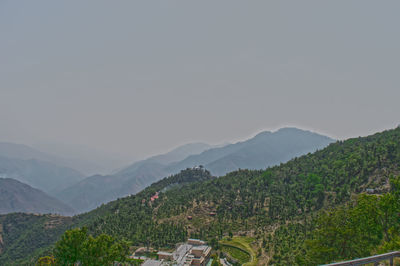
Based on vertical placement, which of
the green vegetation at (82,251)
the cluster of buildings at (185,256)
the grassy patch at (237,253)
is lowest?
the grassy patch at (237,253)

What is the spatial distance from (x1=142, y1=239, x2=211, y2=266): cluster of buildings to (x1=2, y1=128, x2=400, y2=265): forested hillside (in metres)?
4.62

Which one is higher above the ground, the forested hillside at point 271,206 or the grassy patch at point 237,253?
the forested hillside at point 271,206

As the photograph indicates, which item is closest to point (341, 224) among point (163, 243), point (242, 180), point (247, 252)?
point (247, 252)

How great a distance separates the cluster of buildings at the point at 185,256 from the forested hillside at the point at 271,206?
4.62m

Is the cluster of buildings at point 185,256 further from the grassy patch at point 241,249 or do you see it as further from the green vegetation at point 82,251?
the green vegetation at point 82,251

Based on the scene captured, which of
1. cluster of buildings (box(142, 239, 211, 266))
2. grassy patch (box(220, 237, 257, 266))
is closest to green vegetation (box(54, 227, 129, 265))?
cluster of buildings (box(142, 239, 211, 266))

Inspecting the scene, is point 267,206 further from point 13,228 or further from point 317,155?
point 13,228

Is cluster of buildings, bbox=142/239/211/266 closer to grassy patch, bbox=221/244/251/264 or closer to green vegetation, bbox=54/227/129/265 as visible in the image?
grassy patch, bbox=221/244/251/264

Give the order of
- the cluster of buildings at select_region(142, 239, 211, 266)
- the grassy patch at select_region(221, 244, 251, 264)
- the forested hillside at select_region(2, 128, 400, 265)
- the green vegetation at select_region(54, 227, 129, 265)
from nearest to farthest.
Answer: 1. the green vegetation at select_region(54, 227, 129, 265)
2. the cluster of buildings at select_region(142, 239, 211, 266)
3. the grassy patch at select_region(221, 244, 251, 264)
4. the forested hillside at select_region(2, 128, 400, 265)

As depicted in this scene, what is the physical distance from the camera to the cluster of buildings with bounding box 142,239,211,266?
3547cm

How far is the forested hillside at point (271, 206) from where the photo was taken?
4312cm

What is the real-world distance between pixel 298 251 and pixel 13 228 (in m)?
104

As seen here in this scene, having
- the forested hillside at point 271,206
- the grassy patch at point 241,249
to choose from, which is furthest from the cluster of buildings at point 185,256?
the forested hillside at point 271,206

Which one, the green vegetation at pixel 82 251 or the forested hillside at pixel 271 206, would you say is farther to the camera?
the forested hillside at pixel 271 206
